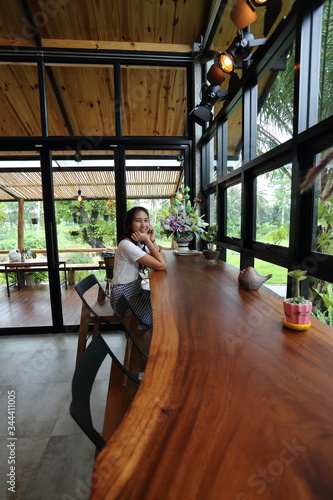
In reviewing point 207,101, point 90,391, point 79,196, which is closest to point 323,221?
point 90,391

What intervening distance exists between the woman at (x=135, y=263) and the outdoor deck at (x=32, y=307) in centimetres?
165

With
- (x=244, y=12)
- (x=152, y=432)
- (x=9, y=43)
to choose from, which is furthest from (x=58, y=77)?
(x=152, y=432)

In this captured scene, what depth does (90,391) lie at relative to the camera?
81 cm

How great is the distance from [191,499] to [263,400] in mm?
269

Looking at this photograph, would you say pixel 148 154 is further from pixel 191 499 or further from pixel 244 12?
pixel 191 499

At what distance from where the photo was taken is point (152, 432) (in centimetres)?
49

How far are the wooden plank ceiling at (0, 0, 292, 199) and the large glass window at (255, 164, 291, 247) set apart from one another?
1.83 meters

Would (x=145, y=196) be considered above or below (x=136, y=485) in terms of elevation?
above

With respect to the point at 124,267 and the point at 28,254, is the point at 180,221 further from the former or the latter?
the point at 28,254

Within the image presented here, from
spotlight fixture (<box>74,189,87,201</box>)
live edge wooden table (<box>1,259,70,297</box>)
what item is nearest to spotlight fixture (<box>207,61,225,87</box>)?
spotlight fixture (<box>74,189,87,201</box>)

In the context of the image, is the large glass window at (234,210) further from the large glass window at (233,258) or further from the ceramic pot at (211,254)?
the ceramic pot at (211,254)

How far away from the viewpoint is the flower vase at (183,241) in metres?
2.70

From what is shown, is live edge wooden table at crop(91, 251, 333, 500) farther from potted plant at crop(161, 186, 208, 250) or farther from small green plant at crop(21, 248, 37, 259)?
small green plant at crop(21, 248, 37, 259)

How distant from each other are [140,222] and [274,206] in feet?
3.65
